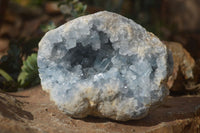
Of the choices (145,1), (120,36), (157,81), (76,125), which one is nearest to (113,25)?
(120,36)

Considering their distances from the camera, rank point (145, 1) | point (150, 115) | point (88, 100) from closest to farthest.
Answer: point (88, 100), point (150, 115), point (145, 1)

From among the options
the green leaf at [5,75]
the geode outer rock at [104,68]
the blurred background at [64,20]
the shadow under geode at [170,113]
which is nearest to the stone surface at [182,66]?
the shadow under geode at [170,113]

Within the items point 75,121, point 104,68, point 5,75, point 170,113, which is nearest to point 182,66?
point 170,113

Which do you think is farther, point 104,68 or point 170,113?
point 170,113

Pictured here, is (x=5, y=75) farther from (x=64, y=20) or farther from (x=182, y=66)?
(x=182, y=66)

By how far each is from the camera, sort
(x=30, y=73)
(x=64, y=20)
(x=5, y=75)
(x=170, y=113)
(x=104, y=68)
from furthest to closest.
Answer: (x=64, y=20) < (x=5, y=75) < (x=30, y=73) < (x=170, y=113) < (x=104, y=68)

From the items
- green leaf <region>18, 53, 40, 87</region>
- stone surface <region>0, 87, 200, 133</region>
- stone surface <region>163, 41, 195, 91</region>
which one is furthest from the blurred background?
stone surface <region>0, 87, 200, 133</region>

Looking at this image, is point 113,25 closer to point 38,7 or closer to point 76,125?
point 76,125

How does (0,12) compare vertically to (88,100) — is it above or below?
above
